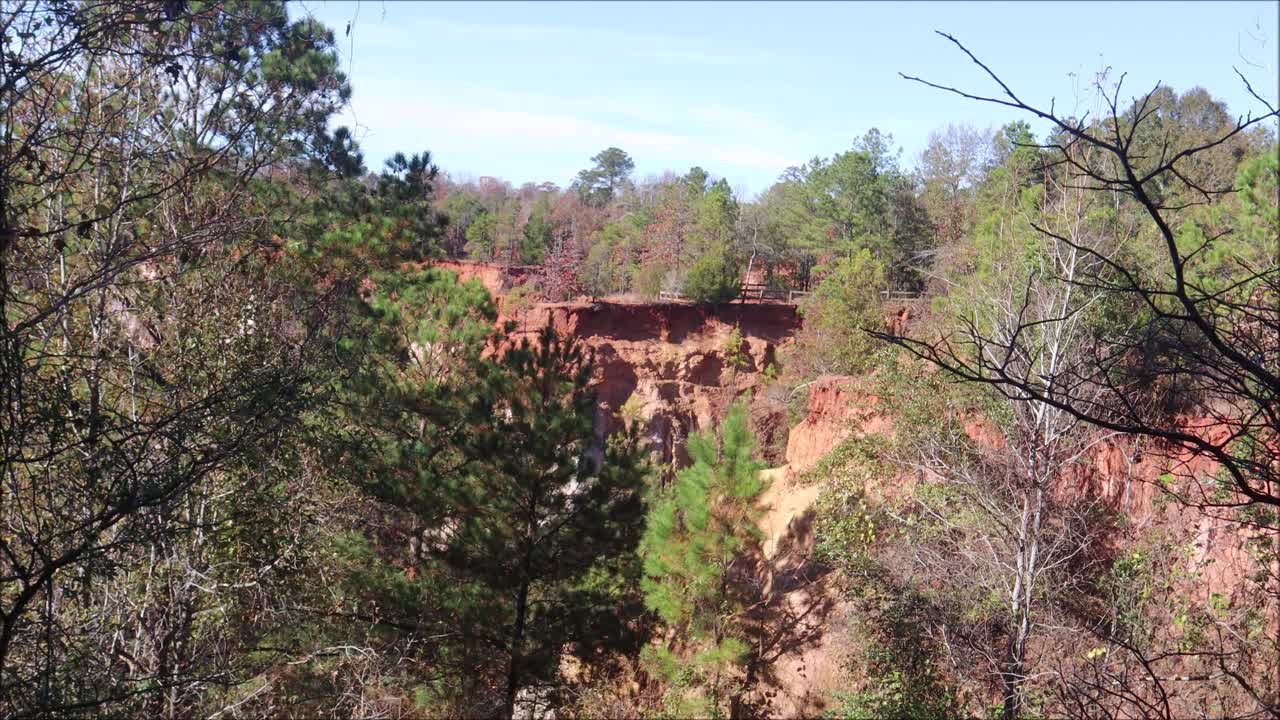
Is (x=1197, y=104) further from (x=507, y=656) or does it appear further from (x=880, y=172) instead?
(x=507, y=656)

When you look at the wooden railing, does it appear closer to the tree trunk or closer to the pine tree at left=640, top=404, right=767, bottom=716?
the pine tree at left=640, top=404, right=767, bottom=716

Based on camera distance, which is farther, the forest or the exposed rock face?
the exposed rock face

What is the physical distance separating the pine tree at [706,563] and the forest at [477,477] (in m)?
0.08

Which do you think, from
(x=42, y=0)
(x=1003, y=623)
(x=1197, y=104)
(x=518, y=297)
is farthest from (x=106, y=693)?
(x=1197, y=104)

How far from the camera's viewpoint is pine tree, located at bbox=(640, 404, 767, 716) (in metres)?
17.2

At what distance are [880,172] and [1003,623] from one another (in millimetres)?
28548

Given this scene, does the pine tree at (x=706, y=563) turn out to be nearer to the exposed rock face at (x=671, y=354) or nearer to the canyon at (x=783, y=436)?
the canyon at (x=783, y=436)

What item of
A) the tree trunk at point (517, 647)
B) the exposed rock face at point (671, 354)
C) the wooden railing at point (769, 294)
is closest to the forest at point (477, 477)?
the tree trunk at point (517, 647)

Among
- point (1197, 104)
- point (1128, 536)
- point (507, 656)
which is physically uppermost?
point (1197, 104)

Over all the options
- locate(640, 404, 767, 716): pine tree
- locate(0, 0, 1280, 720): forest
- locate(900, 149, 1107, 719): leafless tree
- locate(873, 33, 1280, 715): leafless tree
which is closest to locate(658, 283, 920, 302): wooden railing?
locate(873, 33, 1280, 715): leafless tree

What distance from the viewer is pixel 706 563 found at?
57.0 ft

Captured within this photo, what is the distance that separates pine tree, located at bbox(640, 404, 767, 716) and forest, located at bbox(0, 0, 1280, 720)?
0.27 feet

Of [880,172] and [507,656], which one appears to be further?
[880,172]

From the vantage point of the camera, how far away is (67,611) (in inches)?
265
